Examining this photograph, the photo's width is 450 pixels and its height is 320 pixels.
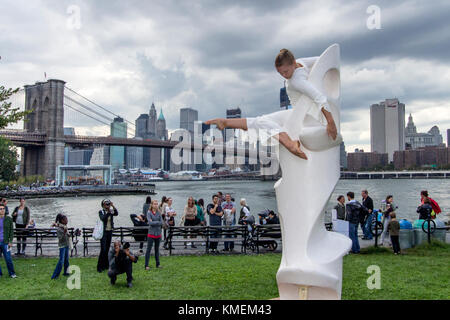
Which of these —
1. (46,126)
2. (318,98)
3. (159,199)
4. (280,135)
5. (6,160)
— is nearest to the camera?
(318,98)

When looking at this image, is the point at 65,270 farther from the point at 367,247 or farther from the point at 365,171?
the point at 365,171

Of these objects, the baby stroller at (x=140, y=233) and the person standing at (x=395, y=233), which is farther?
the baby stroller at (x=140, y=233)

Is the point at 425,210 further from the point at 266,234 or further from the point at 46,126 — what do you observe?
the point at 46,126

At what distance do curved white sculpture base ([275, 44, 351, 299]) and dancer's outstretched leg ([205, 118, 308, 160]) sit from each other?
0.09 m

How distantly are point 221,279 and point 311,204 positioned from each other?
2384 millimetres

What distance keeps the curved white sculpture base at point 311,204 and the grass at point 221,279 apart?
1.00 meters

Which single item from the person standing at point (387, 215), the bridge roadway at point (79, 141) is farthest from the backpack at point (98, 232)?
the bridge roadway at point (79, 141)

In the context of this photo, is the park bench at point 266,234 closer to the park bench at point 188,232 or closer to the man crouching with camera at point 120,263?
the park bench at point 188,232

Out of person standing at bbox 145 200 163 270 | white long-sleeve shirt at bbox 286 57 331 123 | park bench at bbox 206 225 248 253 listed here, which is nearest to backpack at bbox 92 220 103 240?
person standing at bbox 145 200 163 270

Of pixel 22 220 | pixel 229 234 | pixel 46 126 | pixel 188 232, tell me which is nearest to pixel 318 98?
pixel 229 234

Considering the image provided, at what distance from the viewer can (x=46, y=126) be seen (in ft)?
189

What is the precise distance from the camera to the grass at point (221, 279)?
16.8 ft

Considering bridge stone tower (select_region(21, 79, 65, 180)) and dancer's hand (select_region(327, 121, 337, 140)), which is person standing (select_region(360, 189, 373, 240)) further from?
bridge stone tower (select_region(21, 79, 65, 180))

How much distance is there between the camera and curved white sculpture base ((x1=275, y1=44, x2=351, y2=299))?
417cm
